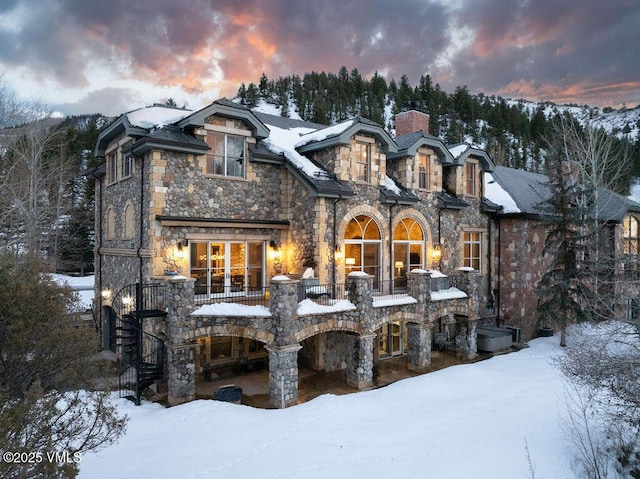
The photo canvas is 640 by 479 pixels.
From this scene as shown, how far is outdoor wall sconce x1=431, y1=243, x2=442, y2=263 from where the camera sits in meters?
18.6

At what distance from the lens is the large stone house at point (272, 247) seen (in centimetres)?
1202

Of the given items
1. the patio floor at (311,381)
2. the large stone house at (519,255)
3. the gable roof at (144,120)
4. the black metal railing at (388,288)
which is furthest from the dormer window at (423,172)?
the gable roof at (144,120)

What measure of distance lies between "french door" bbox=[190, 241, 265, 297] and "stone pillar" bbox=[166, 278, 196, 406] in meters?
2.46

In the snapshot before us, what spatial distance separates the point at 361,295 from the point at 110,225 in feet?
37.5

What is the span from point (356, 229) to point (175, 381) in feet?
28.4

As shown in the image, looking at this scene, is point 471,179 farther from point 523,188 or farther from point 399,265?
point 399,265

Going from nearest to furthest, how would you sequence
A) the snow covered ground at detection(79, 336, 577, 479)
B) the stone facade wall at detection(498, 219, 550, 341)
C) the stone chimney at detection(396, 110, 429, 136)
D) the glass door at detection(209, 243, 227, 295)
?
the snow covered ground at detection(79, 336, 577, 479), the glass door at detection(209, 243, 227, 295), the stone facade wall at detection(498, 219, 550, 341), the stone chimney at detection(396, 110, 429, 136)

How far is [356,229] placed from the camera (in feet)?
53.6

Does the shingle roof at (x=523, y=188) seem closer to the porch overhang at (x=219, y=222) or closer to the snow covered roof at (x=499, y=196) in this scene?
the snow covered roof at (x=499, y=196)

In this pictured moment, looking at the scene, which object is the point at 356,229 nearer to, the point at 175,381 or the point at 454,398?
the point at 454,398

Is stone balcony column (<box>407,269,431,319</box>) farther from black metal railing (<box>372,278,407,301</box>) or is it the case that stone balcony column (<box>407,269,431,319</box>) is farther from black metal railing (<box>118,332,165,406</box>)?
black metal railing (<box>118,332,165,406</box>)

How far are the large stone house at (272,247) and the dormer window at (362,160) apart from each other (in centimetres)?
6

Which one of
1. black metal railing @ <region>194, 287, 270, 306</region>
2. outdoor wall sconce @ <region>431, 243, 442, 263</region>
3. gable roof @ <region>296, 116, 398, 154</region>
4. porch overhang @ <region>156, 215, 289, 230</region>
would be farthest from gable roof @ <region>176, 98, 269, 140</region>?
outdoor wall sconce @ <region>431, 243, 442, 263</region>

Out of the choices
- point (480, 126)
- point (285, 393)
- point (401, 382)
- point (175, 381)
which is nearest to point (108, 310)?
point (175, 381)
